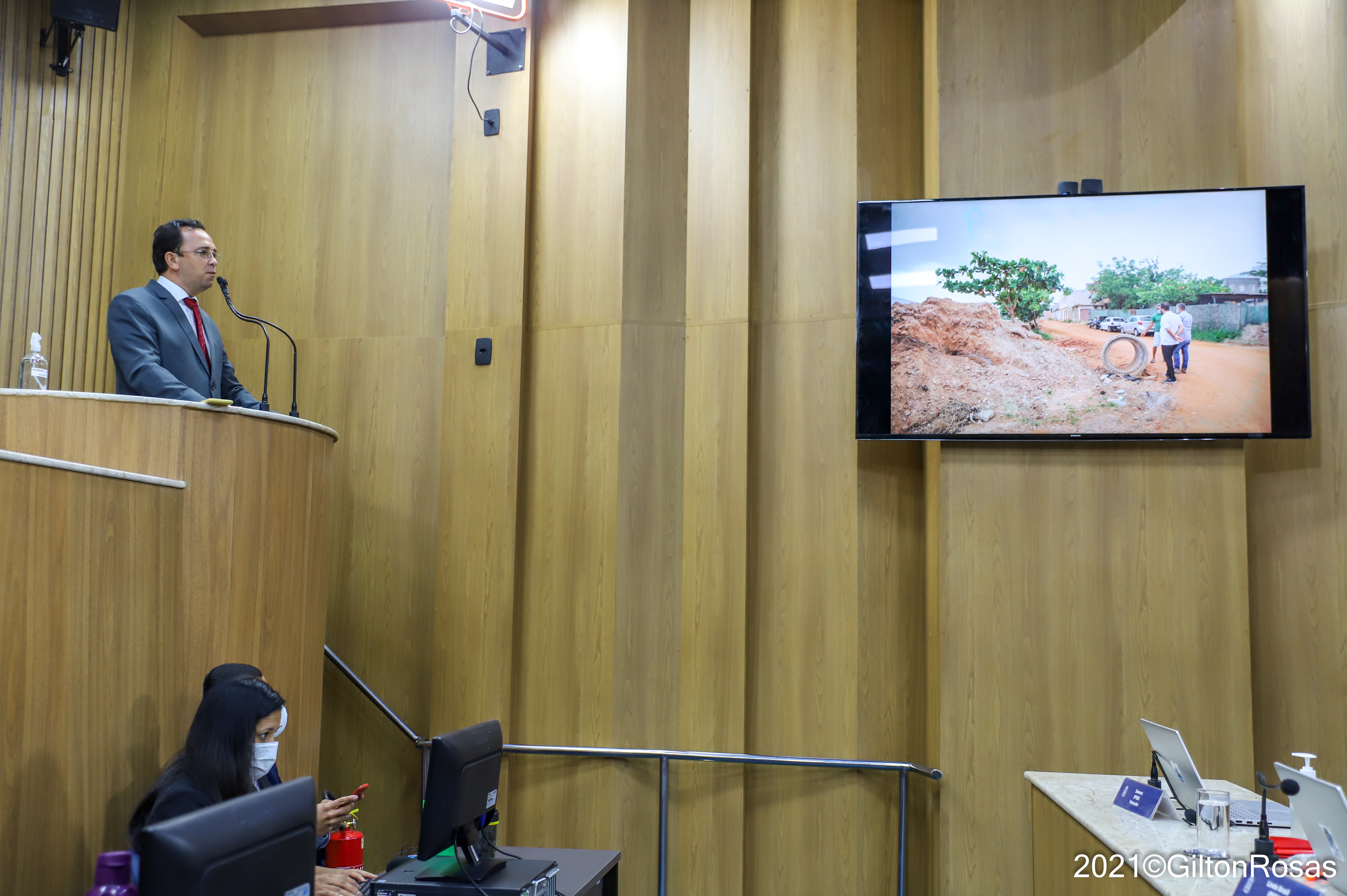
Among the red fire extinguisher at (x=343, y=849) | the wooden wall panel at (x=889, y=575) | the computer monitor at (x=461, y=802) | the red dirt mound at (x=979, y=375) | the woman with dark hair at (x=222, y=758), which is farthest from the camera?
the wooden wall panel at (x=889, y=575)

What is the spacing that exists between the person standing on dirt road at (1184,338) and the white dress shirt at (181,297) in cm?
380

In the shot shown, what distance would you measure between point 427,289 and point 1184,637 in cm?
379

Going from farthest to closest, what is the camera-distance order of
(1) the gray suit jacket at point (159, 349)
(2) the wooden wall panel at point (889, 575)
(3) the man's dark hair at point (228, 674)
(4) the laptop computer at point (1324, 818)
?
(2) the wooden wall panel at point (889, 575), (1) the gray suit jacket at point (159, 349), (3) the man's dark hair at point (228, 674), (4) the laptop computer at point (1324, 818)

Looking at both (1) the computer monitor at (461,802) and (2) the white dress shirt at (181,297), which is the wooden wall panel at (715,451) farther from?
(2) the white dress shirt at (181,297)

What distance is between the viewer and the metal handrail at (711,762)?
4.25 m

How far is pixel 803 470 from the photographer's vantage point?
4.59 meters

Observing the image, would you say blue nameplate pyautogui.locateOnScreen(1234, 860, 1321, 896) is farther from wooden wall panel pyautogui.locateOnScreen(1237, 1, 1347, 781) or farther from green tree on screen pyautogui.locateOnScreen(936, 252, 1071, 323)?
green tree on screen pyautogui.locateOnScreen(936, 252, 1071, 323)

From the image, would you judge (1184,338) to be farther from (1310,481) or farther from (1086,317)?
(1310,481)

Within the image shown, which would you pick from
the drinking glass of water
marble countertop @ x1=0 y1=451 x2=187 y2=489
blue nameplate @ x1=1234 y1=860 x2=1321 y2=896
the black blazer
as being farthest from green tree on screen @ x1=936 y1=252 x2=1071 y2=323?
the black blazer

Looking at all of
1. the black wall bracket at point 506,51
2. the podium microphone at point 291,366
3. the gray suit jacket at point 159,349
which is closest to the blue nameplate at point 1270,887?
the gray suit jacket at point 159,349

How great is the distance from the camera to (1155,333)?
13.5 ft

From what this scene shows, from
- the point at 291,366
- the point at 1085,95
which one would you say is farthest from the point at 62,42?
the point at 1085,95

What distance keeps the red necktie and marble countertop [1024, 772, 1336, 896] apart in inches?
129

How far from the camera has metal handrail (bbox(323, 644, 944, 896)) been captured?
4.25m
